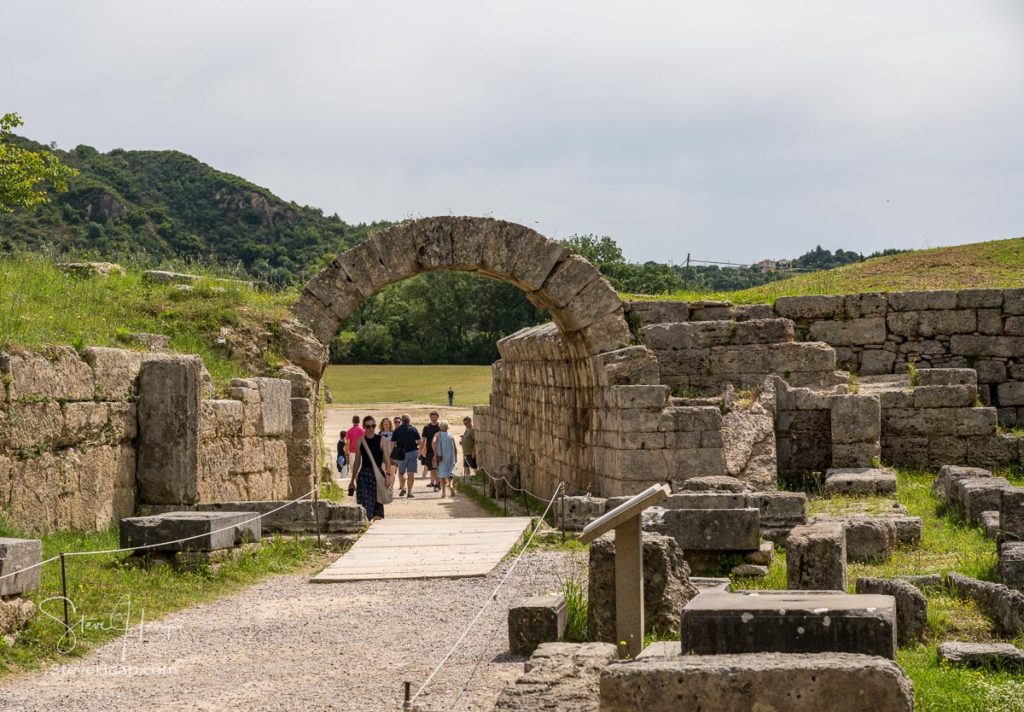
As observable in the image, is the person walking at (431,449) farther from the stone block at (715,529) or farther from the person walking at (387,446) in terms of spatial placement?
the stone block at (715,529)

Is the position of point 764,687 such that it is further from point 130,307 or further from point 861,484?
point 130,307

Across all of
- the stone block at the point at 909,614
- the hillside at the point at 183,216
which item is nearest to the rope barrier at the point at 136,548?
the stone block at the point at 909,614

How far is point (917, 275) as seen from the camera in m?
19.2

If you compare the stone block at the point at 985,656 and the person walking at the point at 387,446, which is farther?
the person walking at the point at 387,446

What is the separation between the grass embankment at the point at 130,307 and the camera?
1221 cm

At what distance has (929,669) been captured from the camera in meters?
6.65

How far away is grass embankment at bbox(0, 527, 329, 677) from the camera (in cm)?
769

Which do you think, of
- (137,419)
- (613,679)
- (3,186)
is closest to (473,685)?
(613,679)

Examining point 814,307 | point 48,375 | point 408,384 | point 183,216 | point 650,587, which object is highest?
point 183,216

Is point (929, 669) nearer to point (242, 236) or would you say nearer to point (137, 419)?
point (137, 419)

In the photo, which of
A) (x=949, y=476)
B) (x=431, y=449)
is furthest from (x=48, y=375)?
(x=431, y=449)

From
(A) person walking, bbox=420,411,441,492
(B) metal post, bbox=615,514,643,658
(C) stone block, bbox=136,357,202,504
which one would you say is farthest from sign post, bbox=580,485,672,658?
(A) person walking, bbox=420,411,441,492

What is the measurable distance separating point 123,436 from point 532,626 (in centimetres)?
574

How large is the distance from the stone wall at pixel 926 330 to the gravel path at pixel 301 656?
7.19m
